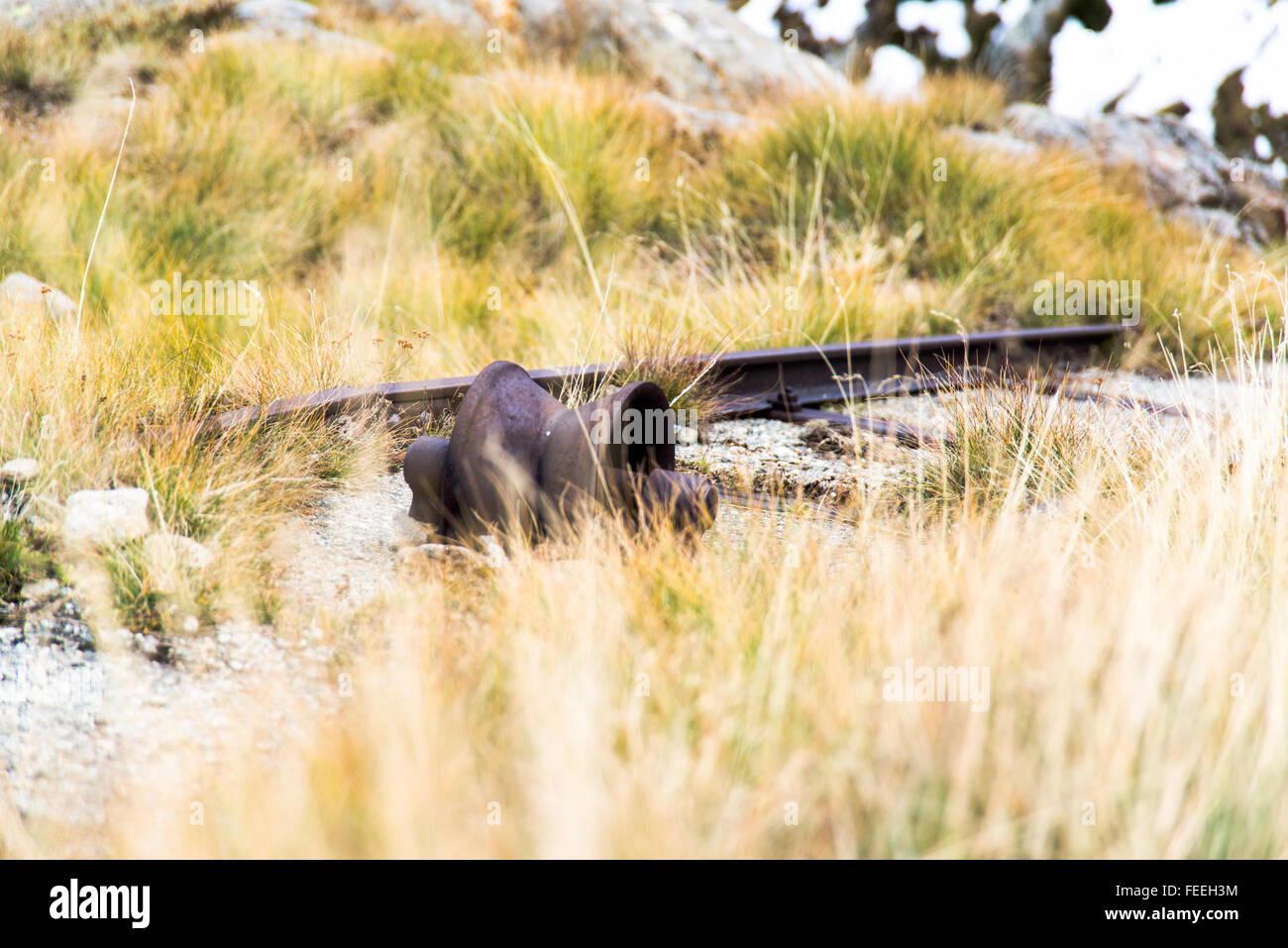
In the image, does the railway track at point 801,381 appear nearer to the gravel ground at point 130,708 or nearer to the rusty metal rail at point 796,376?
the rusty metal rail at point 796,376

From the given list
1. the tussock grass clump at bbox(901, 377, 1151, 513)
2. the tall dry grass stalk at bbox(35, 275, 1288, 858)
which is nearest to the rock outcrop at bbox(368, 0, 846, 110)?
the tussock grass clump at bbox(901, 377, 1151, 513)

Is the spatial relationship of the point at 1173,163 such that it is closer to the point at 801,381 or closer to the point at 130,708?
the point at 801,381

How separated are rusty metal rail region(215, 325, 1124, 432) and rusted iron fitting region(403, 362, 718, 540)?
0.71 m

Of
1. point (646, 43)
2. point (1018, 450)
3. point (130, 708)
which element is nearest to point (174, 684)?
point (130, 708)

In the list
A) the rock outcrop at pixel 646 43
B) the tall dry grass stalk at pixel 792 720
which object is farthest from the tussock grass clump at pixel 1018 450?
the rock outcrop at pixel 646 43

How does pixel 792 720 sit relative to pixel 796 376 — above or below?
below

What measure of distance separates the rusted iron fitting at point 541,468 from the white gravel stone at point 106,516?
67cm

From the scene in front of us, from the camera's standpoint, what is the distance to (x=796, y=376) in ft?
15.3

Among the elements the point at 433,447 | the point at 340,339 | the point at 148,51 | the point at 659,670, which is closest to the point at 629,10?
the point at 148,51

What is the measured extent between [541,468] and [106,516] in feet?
3.51

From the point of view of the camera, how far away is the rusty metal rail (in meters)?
3.32

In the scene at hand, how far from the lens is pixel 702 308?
526 cm

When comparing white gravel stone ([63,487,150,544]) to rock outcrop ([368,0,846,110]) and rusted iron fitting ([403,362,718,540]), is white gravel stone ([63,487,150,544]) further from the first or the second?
rock outcrop ([368,0,846,110])
